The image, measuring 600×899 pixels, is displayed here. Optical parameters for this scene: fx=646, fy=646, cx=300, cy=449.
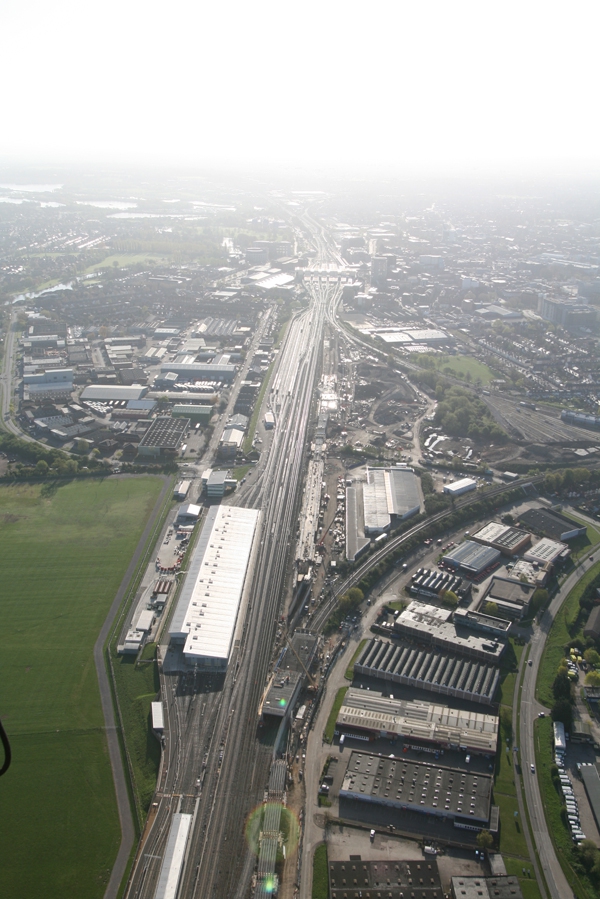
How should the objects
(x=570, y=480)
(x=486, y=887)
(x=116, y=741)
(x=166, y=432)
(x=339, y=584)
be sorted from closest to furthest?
(x=486, y=887)
(x=116, y=741)
(x=339, y=584)
(x=570, y=480)
(x=166, y=432)

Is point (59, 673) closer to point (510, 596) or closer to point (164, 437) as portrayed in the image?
point (510, 596)

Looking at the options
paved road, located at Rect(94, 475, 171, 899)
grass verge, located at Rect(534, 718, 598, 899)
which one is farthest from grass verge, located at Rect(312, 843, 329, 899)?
grass verge, located at Rect(534, 718, 598, 899)

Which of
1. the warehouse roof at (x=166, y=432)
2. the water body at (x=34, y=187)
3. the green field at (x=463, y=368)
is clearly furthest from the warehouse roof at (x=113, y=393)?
the water body at (x=34, y=187)

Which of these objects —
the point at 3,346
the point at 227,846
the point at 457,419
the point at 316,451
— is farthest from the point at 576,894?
the point at 3,346

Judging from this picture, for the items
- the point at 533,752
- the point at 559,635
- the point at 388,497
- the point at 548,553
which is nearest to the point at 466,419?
the point at 388,497

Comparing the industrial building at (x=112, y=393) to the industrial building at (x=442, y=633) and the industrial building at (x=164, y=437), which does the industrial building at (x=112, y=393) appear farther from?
the industrial building at (x=442, y=633)

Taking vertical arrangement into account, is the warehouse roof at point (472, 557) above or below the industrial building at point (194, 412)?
below

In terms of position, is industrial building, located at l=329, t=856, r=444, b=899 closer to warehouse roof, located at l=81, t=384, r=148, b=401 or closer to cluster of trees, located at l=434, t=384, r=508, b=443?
cluster of trees, located at l=434, t=384, r=508, b=443
